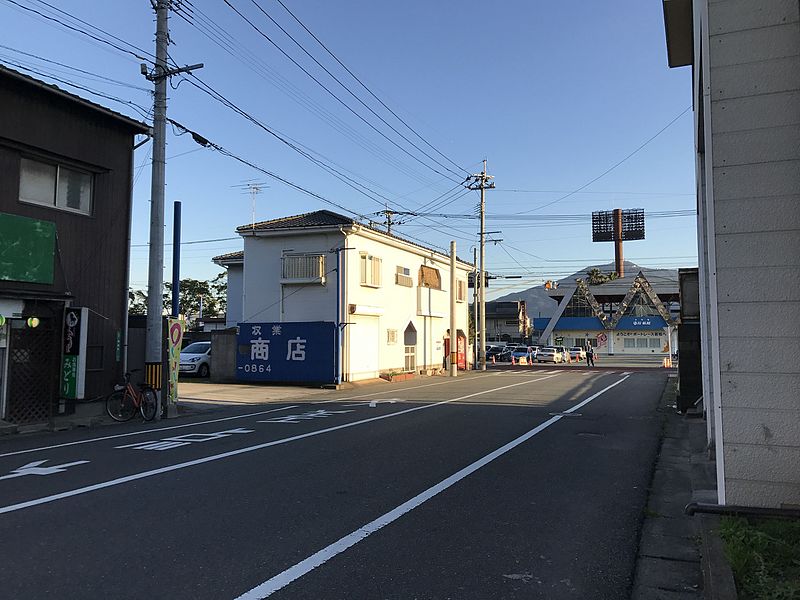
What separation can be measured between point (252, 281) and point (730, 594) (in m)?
25.9

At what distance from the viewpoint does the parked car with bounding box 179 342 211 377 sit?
2820 centimetres

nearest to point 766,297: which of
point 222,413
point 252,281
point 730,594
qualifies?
point 730,594

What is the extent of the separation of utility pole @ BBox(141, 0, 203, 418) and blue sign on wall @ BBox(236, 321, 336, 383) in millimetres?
10149

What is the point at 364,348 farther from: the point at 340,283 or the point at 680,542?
the point at 680,542

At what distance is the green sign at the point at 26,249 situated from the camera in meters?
11.9

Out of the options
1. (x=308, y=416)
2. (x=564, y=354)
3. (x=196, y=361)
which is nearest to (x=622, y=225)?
(x=564, y=354)

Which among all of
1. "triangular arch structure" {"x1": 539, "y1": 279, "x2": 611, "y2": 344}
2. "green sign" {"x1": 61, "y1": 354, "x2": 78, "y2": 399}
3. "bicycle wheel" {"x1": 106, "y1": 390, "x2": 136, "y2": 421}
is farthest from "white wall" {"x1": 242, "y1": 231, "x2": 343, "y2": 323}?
"triangular arch structure" {"x1": 539, "y1": 279, "x2": 611, "y2": 344}

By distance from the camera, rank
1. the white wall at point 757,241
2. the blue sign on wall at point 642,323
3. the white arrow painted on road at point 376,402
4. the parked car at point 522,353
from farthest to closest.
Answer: the blue sign on wall at point 642,323, the parked car at point 522,353, the white arrow painted on road at point 376,402, the white wall at point 757,241

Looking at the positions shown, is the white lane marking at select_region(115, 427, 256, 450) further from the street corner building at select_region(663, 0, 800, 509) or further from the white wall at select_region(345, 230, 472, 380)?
the white wall at select_region(345, 230, 472, 380)

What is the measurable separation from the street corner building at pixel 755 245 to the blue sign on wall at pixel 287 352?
19689 millimetres

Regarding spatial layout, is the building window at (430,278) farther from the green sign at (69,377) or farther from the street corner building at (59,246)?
the green sign at (69,377)

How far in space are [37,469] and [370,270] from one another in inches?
800

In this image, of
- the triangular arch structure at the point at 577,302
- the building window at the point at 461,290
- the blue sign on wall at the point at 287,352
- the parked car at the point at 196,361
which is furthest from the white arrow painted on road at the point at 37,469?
the triangular arch structure at the point at 577,302

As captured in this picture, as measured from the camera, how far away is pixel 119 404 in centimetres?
1371
